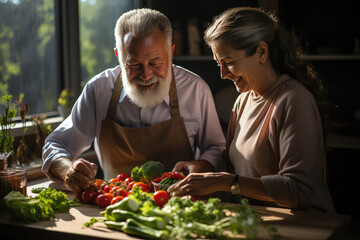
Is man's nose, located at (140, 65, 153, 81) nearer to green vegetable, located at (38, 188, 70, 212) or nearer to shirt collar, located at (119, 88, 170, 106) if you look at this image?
shirt collar, located at (119, 88, 170, 106)

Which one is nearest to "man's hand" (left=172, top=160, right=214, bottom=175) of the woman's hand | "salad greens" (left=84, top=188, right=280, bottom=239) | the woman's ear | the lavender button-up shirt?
the lavender button-up shirt

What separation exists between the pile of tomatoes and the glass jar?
253mm

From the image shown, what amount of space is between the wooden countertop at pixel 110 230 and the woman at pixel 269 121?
0.10 meters

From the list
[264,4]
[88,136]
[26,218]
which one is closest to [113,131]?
[88,136]

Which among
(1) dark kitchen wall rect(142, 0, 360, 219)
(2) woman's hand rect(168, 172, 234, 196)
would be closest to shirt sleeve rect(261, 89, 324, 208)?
(2) woman's hand rect(168, 172, 234, 196)

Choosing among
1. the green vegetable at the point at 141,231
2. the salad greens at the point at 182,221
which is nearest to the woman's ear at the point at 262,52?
the salad greens at the point at 182,221

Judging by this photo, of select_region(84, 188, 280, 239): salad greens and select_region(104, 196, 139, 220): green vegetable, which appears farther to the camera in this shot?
select_region(104, 196, 139, 220): green vegetable

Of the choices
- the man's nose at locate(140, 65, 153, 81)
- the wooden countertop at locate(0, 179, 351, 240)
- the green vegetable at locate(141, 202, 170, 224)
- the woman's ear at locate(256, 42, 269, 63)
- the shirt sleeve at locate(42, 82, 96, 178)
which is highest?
the woman's ear at locate(256, 42, 269, 63)

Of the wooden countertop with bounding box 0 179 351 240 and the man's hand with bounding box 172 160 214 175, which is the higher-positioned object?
the man's hand with bounding box 172 160 214 175

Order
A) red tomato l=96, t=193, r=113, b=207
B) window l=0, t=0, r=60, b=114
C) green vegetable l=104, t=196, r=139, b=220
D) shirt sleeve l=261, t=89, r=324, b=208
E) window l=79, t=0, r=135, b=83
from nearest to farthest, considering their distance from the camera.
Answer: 1. green vegetable l=104, t=196, r=139, b=220
2. shirt sleeve l=261, t=89, r=324, b=208
3. red tomato l=96, t=193, r=113, b=207
4. window l=0, t=0, r=60, b=114
5. window l=79, t=0, r=135, b=83

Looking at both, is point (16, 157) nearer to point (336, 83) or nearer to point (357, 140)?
point (357, 140)

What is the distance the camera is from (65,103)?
371 centimetres

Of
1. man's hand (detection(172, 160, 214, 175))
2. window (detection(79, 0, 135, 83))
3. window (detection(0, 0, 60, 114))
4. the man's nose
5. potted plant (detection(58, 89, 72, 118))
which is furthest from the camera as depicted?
window (detection(79, 0, 135, 83))

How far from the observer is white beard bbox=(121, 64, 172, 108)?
2.60 metres
